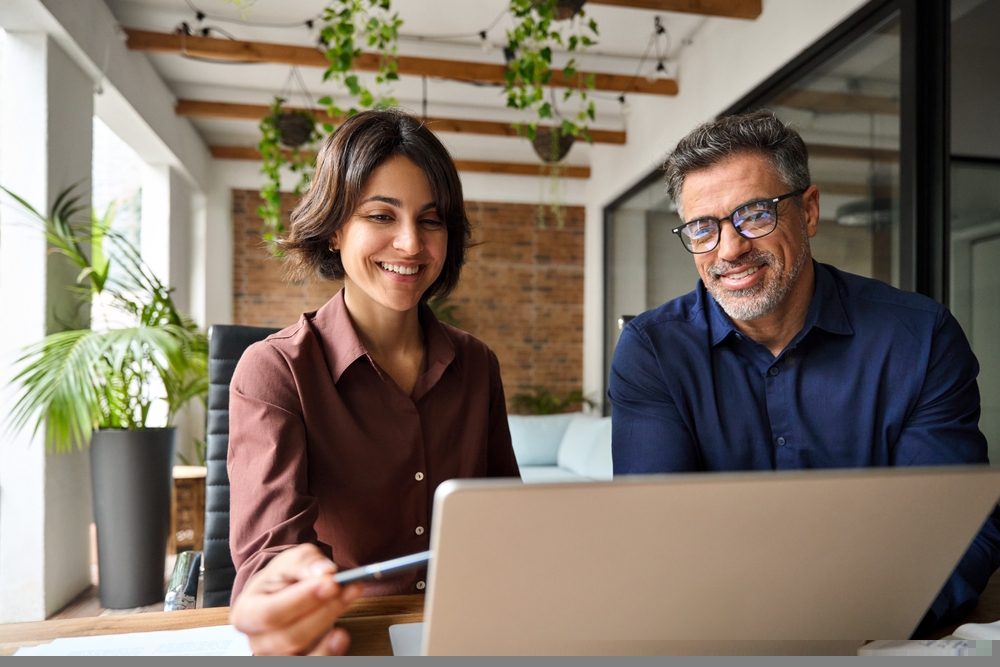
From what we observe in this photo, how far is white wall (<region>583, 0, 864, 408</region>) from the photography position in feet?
11.5

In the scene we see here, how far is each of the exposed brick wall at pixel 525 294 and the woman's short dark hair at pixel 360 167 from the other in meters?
5.85

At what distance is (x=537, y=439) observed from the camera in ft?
17.0

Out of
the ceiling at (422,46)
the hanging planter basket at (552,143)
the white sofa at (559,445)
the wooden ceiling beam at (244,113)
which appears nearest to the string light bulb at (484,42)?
the ceiling at (422,46)

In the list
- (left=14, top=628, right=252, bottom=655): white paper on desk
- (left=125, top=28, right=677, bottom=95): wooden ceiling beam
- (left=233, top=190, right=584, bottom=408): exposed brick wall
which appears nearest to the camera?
(left=14, top=628, right=252, bottom=655): white paper on desk

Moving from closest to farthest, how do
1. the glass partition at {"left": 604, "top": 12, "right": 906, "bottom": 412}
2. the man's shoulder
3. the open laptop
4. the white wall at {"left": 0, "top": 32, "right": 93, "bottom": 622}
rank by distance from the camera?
1. the open laptop
2. the man's shoulder
3. the glass partition at {"left": 604, "top": 12, "right": 906, "bottom": 412}
4. the white wall at {"left": 0, "top": 32, "right": 93, "bottom": 622}

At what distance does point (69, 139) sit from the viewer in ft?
11.6

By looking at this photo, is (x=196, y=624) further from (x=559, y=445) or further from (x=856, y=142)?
(x=559, y=445)

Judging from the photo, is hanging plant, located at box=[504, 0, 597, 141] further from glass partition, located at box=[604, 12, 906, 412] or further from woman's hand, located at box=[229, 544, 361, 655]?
woman's hand, located at box=[229, 544, 361, 655]

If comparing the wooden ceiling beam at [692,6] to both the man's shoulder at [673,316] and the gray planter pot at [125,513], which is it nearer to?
the man's shoulder at [673,316]

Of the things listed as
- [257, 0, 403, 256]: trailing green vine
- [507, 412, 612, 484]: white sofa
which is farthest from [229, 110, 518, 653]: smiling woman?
[507, 412, 612, 484]: white sofa

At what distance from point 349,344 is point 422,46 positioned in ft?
13.1

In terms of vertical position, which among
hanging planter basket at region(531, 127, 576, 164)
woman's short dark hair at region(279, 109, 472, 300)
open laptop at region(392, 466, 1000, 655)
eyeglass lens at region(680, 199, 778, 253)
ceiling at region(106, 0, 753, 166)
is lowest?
open laptop at region(392, 466, 1000, 655)

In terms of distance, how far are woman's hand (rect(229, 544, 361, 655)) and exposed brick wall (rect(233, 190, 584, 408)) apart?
6.52 metres

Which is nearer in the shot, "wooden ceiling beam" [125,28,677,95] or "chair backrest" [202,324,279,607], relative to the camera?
"chair backrest" [202,324,279,607]
